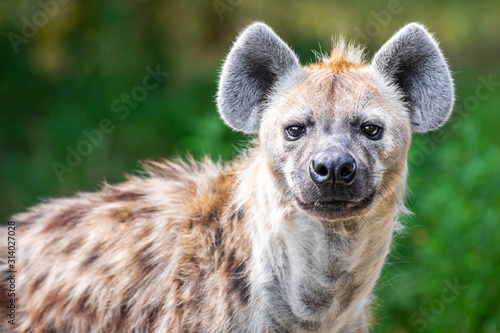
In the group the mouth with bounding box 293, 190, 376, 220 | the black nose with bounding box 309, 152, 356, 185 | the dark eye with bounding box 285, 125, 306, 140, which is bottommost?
the mouth with bounding box 293, 190, 376, 220

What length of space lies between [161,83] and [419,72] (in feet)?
19.9

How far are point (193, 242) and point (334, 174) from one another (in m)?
0.88

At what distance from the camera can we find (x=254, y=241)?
3453 mm

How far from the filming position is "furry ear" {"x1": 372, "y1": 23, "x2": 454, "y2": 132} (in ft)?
11.4

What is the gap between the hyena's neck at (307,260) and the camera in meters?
3.37

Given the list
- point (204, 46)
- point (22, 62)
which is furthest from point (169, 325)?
point (204, 46)

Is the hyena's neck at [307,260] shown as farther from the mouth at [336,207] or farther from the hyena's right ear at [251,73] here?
the hyena's right ear at [251,73]

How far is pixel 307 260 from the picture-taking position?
339 cm

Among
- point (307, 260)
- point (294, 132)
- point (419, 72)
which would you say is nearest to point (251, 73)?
point (294, 132)

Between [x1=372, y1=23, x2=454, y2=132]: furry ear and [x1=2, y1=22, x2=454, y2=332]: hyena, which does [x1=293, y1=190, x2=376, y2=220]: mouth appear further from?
[x1=372, y1=23, x2=454, y2=132]: furry ear

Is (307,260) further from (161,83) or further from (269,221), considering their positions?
(161,83)

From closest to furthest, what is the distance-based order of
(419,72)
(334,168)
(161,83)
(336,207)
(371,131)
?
(334,168) < (336,207) < (371,131) < (419,72) < (161,83)

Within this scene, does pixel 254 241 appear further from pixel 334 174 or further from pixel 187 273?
pixel 334 174

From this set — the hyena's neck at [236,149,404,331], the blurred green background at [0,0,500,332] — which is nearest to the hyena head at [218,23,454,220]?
the hyena's neck at [236,149,404,331]
